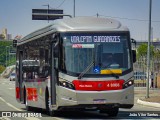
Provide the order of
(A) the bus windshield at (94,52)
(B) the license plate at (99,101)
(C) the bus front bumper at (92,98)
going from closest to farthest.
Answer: (C) the bus front bumper at (92,98), (B) the license plate at (99,101), (A) the bus windshield at (94,52)

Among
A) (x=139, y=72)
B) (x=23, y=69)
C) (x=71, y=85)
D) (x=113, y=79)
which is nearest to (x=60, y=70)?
(x=71, y=85)

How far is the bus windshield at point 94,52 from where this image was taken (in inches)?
707

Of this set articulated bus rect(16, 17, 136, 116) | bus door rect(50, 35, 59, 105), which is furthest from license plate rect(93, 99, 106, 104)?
bus door rect(50, 35, 59, 105)

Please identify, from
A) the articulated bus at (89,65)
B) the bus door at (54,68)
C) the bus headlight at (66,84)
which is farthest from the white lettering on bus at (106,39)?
the bus headlight at (66,84)

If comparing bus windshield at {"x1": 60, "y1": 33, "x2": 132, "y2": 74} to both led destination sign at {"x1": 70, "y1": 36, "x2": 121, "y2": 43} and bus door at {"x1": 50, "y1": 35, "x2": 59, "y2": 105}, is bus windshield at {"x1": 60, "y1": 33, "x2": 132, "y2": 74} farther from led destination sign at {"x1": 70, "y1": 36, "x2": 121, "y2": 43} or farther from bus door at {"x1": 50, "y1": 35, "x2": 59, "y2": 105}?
bus door at {"x1": 50, "y1": 35, "x2": 59, "y2": 105}

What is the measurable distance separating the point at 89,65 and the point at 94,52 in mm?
498

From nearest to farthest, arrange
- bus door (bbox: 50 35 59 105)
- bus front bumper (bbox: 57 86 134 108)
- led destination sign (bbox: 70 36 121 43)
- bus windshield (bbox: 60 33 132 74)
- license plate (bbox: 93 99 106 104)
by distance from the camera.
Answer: bus front bumper (bbox: 57 86 134 108) → license plate (bbox: 93 99 106 104) → bus windshield (bbox: 60 33 132 74) → led destination sign (bbox: 70 36 121 43) → bus door (bbox: 50 35 59 105)

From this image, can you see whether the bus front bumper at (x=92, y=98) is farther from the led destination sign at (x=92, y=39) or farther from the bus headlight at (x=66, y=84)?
the led destination sign at (x=92, y=39)

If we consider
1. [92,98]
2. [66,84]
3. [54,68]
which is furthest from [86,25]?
[92,98]

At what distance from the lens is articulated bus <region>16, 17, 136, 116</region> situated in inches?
700

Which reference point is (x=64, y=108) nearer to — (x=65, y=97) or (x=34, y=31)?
(x=65, y=97)

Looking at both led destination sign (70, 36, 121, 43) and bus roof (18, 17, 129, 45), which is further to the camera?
bus roof (18, 17, 129, 45)

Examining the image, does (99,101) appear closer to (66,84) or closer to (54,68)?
(66,84)

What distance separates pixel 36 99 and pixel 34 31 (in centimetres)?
295
